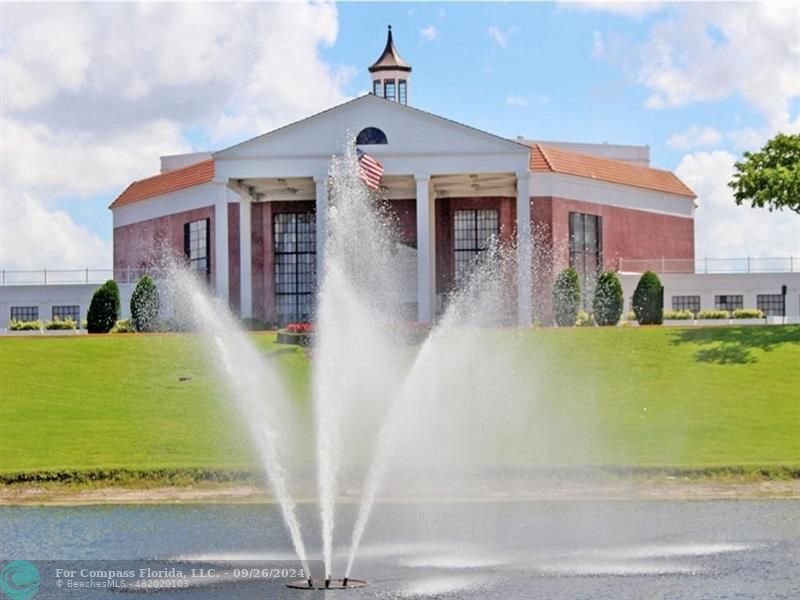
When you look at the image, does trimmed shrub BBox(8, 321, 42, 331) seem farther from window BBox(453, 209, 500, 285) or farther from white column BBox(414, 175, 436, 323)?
window BBox(453, 209, 500, 285)

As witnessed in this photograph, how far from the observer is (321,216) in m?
54.1

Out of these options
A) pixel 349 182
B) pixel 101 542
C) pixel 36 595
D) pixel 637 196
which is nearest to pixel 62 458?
pixel 101 542

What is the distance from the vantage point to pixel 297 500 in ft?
82.1

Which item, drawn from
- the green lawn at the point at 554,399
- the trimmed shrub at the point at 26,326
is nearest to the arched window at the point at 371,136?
the green lawn at the point at 554,399

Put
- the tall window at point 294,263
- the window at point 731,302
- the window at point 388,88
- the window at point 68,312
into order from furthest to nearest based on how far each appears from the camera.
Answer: the window at point 388,88 < the window at point 68,312 < the window at point 731,302 < the tall window at point 294,263

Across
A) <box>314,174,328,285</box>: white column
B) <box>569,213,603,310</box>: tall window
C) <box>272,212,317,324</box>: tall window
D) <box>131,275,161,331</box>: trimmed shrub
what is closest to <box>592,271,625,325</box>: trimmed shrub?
<box>569,213,603,310</box>: tall window

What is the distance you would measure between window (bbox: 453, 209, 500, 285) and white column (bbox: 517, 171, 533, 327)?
101 inches

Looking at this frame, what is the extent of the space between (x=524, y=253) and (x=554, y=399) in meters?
22.2

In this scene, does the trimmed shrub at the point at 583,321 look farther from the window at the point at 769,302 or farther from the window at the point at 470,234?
the window at the point at 769,302

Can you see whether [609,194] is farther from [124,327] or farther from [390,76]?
[124,327]

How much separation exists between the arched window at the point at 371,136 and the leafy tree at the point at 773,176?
14.4 m

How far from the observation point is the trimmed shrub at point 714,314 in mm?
57406

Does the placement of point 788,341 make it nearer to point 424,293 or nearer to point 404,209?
point 424,293

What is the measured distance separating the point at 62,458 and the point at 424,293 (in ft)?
89.6
